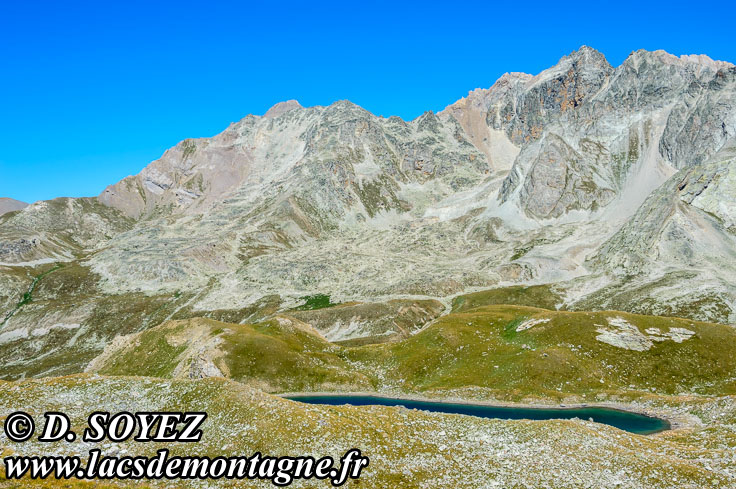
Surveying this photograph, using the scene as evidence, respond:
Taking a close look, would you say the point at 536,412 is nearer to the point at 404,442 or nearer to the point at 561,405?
the point at 561,405

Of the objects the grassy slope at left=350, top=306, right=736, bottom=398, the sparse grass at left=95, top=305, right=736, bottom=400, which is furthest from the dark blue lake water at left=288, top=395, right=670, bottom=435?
the grassy slope at left=350, top=306, right=736, bottom=398

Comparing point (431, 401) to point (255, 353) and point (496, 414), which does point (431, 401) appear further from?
point (255, 353)

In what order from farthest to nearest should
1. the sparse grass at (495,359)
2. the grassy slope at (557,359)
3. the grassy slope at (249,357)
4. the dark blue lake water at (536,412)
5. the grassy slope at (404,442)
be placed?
the grassy slope at (249,357), the sparse grass at (495,359), the grassy slope at (557,359), the dark blue lake water at (536,412), the grassy slope at (404,442)

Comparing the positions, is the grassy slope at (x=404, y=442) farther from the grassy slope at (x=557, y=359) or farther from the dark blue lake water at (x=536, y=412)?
the grassy slope at (x=557, y=359)

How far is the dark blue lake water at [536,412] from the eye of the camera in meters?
61.4

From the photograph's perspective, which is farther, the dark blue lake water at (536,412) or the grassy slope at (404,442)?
the dark blue lake water at (536,412)

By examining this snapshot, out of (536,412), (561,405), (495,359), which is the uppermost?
(495,359)

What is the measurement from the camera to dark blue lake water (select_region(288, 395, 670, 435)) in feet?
201

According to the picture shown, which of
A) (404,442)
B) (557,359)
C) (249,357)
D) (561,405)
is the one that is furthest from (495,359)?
(404,442)

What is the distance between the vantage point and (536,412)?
70.9 meters

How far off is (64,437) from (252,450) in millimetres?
15970

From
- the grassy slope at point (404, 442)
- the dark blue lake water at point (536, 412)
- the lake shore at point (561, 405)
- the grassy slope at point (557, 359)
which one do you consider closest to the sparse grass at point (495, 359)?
the grassy slope at point (557, 359)

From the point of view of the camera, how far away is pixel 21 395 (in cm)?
4088

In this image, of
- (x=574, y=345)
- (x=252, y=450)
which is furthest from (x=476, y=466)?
(x=574, y=345)
